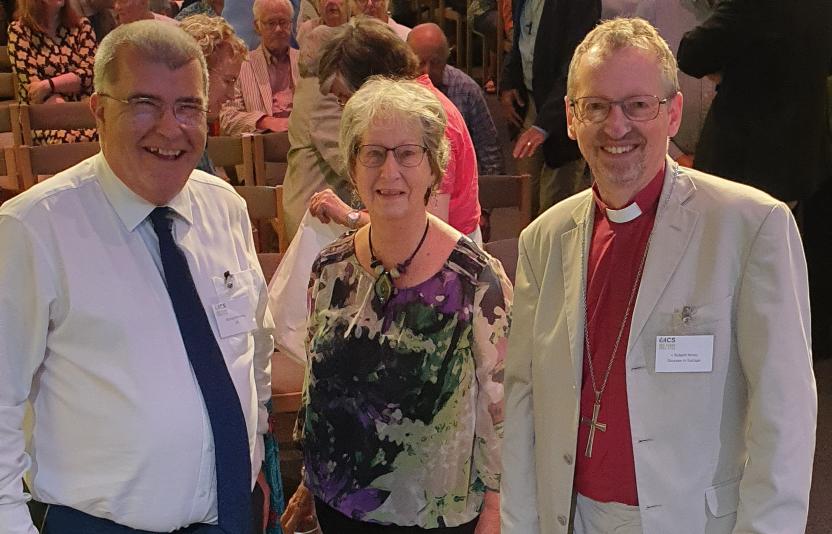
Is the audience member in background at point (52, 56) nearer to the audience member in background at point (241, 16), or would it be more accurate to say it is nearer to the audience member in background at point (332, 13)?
the audience member in background at point (241, 16)

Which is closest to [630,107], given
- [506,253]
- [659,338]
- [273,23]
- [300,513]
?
[659,338]

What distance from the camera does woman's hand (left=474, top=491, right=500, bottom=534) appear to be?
1.94 metres

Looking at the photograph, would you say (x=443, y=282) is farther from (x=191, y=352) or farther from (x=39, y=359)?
(x=39, y=359)

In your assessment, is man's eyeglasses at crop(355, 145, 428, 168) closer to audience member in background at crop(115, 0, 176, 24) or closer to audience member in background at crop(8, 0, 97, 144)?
audience member in background at crop(8, 0, 97, 144)

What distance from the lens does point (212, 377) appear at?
1695mm

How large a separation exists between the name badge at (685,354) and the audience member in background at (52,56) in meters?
4.02

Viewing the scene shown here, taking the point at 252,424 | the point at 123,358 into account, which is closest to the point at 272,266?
the point at 252,424

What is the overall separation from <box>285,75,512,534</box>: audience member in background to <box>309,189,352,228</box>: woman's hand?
1.61ft

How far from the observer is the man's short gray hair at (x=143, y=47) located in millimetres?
1646

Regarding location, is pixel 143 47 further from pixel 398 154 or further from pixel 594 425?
pixel 594 425

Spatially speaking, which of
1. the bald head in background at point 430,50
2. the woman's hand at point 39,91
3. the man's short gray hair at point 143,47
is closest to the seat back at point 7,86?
the woman's hand at point 39,91

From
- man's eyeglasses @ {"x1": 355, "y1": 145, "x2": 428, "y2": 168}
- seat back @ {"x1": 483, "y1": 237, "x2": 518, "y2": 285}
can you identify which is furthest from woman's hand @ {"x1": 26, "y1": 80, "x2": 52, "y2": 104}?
man's eyeglasses @ {"x1": 355, "y1": 145, "x2": 428, "y2": 168}

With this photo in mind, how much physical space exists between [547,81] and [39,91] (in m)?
2.81

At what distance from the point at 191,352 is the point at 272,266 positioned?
1.46m
